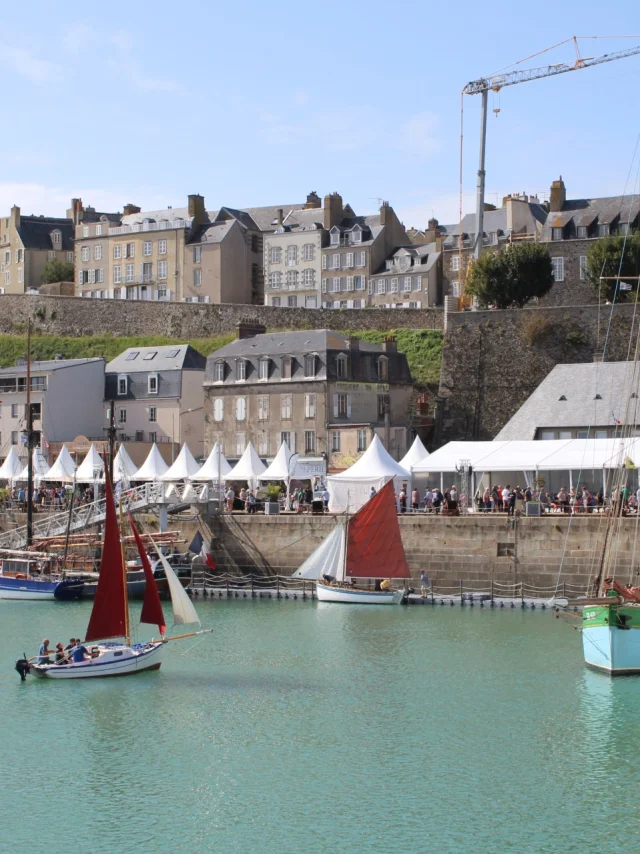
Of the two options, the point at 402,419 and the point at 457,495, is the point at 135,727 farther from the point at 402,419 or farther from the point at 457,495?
the point at 402,419

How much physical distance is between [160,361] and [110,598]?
1517 inches

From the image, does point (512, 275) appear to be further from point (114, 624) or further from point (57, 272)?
point (57, 272)

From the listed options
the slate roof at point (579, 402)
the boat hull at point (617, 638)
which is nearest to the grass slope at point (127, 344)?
the slate roof at point (579, 402)

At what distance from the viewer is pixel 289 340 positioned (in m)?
61.3

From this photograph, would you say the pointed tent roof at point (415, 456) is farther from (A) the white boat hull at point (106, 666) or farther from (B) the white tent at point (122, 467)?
(A) the white boat hull at point (106, 666)

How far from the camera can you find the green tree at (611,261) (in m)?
63.8

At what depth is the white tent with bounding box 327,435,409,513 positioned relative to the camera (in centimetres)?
4509

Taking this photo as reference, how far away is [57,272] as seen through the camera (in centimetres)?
9731

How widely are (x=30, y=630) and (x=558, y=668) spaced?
16056 mm

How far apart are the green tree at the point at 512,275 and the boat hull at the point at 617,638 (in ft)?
123

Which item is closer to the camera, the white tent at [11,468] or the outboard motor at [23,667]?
the outboard motor at [23,667]

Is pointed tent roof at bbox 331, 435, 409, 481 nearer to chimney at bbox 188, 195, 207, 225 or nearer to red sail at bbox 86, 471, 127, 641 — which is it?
red sail at bbox 86, 471, 127, 641

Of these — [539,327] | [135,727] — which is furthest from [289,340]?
[135,727]

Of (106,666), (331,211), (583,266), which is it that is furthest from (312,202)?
(106,666)
